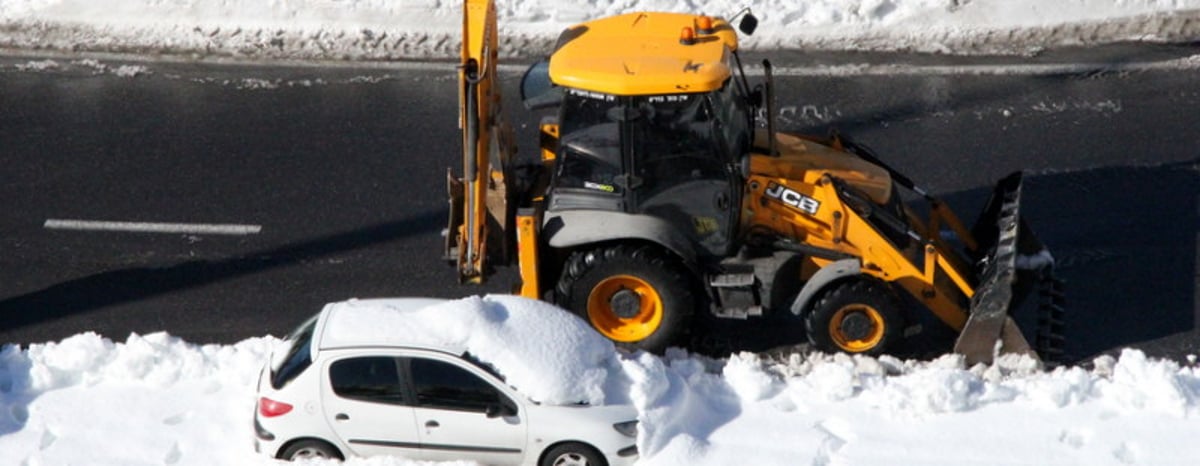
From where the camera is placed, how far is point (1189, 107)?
1627cm

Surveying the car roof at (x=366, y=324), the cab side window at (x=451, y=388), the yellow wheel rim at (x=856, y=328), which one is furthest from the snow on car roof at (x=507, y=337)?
the yellow wheel rim at (x=856, y=328)

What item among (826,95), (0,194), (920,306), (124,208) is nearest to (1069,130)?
(826,95)

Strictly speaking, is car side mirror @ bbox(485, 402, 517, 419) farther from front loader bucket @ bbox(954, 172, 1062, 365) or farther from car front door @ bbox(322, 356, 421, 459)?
front loader bucket @ bbox(954, 172, 1062, 365)

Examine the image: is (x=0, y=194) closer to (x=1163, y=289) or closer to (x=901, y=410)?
(x=901, y=410)

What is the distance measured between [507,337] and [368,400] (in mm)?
972

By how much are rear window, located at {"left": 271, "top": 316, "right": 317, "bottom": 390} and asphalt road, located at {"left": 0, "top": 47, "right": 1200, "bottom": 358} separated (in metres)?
2.00

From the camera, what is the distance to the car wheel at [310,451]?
10.3 m

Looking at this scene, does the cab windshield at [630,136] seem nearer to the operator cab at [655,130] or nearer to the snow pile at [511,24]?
the operator cab at [655,130]

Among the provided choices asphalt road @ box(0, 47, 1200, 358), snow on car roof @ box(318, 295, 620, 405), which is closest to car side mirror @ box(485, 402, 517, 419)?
snow on car roof @ box(318, 295, 620, 405)

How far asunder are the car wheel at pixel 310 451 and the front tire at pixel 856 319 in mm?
3510

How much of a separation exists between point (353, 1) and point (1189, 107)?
8.80 m

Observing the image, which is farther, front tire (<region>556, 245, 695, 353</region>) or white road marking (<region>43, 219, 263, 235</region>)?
white road marking (<region>43, 219, 263, 235</region>)

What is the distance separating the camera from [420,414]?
33.6 ft

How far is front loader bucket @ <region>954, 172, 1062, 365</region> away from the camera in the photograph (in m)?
11.4
